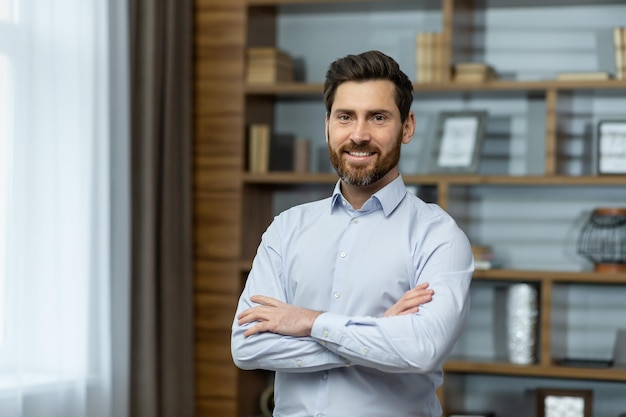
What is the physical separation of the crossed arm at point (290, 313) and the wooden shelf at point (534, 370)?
2011mm

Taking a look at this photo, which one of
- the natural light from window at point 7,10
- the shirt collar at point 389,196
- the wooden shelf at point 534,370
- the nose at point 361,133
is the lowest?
the wooden shelf at point 534,370

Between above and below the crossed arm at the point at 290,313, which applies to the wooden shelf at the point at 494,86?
above

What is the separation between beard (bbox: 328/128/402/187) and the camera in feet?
7.88

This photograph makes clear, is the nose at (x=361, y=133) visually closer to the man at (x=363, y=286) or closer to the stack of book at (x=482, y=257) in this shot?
the man at (x=363, y=286)

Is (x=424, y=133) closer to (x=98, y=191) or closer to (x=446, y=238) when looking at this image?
(x=98, y=191)

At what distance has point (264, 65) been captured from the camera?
4.62m

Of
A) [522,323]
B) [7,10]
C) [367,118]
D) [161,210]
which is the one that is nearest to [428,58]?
[522,323]

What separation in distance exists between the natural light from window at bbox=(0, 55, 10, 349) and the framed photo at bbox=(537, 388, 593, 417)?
6.90 ft

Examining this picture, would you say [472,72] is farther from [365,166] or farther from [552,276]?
[365,166]

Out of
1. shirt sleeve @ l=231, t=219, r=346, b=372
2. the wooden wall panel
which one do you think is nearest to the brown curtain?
the wooden wall panel

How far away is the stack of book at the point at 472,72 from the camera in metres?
4.38

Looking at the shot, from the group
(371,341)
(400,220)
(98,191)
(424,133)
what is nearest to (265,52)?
(424,133)

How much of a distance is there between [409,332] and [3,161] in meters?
1.67

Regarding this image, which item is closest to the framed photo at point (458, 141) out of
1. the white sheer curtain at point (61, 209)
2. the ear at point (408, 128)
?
the white sheer curtain at point (61, 209)
